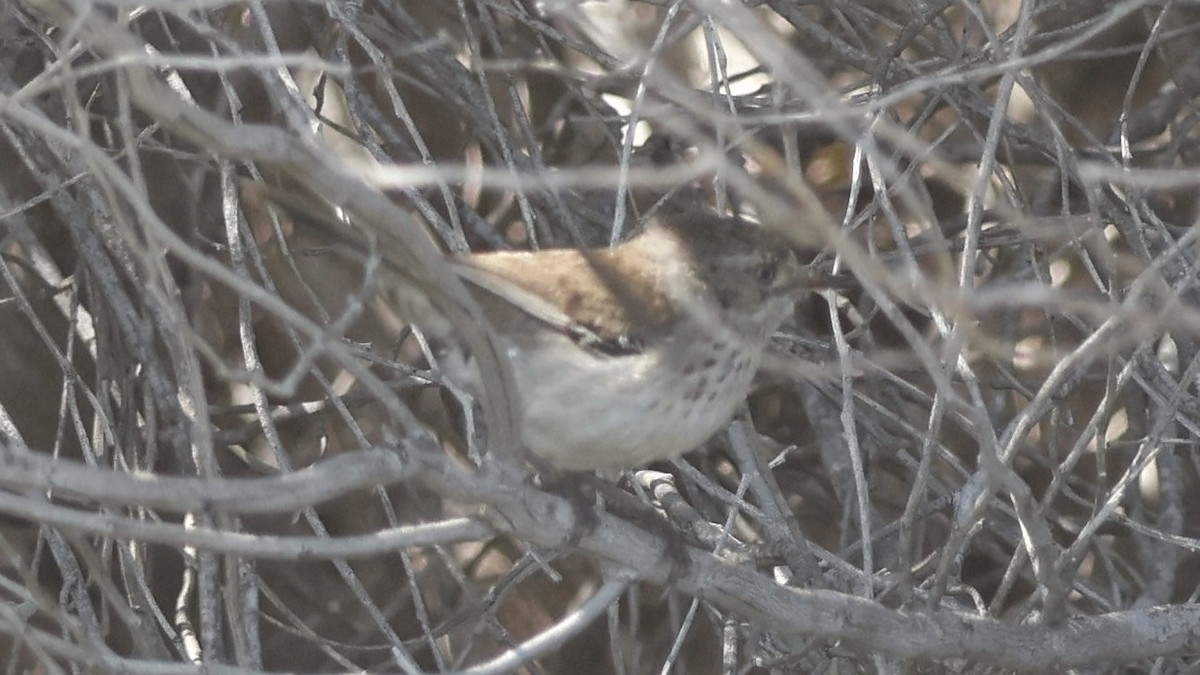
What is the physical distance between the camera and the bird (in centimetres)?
297

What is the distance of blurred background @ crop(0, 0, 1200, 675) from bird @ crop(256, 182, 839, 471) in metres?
0.16

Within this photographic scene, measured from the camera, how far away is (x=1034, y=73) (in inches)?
182

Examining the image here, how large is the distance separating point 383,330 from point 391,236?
2.58 meters

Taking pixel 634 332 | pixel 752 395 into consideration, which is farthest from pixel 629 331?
pixel 752 395

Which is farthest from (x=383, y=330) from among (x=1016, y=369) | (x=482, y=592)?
(x=1016, y=369)

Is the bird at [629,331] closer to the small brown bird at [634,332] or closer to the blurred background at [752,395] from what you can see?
the small brown bird at [634,332]

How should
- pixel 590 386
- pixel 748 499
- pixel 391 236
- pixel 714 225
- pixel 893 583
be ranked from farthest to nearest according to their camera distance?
pixel 748 499 < pixel 714 225 < pixel 893 583 < pixel 590 386 < pixel 391 236

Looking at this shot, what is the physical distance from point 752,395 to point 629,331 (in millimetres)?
1691

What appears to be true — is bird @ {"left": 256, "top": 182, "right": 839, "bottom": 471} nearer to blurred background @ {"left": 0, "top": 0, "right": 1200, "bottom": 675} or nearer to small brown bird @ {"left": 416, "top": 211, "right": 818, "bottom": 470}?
small brown bird @ {"left": 416, "top": 211, "right": 818, "bottom": 470}

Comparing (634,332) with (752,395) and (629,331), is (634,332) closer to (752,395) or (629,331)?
(629,331)

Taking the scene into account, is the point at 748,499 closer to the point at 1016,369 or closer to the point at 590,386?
the point at 1016,369

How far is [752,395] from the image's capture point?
4766mm

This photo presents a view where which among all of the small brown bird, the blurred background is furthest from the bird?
the blurred background

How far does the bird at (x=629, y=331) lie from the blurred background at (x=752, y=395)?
0.16 m
